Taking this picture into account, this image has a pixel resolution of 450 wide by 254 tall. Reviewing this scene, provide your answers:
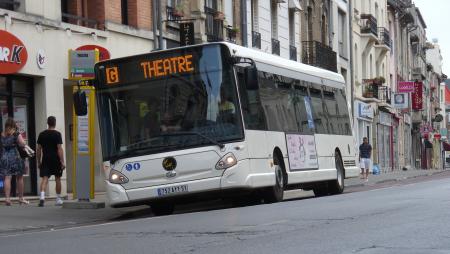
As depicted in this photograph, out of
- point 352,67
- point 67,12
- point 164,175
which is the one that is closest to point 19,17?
point 67,12

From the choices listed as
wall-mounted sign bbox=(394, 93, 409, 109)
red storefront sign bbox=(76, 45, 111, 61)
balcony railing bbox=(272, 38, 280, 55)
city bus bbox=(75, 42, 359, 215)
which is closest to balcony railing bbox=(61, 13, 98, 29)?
red storefront sign bbox=(76, 45, 111, 61)

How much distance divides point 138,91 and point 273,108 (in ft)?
10.5

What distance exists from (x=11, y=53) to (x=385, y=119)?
39856 millimetres

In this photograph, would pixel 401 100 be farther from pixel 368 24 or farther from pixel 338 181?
pixel 338 181

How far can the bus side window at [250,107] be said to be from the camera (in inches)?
623

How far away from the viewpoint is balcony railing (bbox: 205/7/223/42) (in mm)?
29019

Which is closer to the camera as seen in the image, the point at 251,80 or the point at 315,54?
the point at 251,80

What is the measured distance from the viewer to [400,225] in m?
10.5

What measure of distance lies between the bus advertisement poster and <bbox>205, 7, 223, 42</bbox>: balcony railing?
9.89 metres

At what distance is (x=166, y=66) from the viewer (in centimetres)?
1576

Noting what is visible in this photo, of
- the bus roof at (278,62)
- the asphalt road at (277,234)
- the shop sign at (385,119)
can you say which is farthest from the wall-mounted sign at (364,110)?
the asphalt road at (277,234)

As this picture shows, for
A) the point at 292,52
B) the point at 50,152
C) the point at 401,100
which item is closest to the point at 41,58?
the point at 50,152

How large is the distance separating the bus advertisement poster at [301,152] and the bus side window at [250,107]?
1.66m

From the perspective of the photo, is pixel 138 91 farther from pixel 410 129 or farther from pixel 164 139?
pixel 410 129
